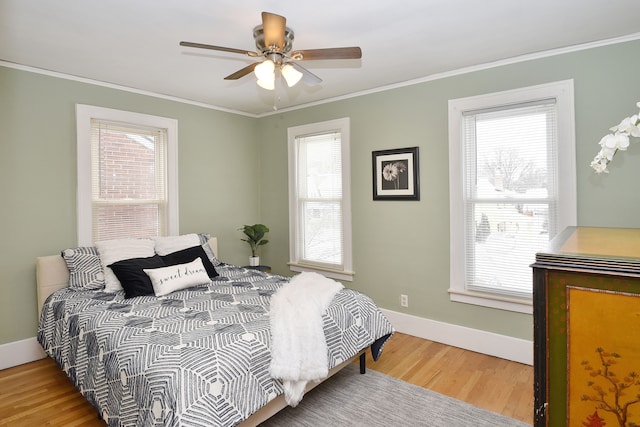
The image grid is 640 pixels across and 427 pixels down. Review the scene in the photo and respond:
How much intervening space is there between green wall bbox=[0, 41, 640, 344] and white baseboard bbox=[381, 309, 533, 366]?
6cm

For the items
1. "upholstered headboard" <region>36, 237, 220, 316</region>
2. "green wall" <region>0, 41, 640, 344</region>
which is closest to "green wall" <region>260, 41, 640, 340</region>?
"green wall" <region>0, 41, 640, 344</region>

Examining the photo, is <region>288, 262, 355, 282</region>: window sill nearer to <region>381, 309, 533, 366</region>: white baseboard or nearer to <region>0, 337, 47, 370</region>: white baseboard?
<region>381, 309, 533, 366</region>: white baseboard

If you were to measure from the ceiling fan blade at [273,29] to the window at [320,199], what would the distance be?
80.8 inches

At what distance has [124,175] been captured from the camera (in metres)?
3.74

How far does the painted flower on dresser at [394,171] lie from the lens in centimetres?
370

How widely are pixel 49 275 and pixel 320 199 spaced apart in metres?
2.71

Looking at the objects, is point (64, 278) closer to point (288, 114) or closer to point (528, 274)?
point (288, 114)

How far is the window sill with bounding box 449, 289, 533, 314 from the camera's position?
9.92ft

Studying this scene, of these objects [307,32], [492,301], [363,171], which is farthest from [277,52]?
[492,301]

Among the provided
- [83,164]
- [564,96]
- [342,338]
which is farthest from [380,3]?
[83,164]

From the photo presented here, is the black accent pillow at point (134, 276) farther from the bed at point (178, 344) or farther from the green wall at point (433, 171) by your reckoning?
the green wall at point (433, 171)

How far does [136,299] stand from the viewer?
276 cm

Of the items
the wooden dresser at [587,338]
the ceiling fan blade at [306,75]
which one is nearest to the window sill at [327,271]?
the ceiling fan blade at [306,75]

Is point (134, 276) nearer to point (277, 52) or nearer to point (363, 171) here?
point (277, 52)
